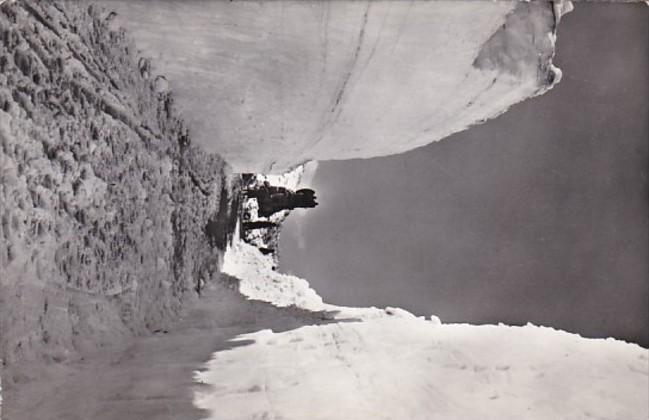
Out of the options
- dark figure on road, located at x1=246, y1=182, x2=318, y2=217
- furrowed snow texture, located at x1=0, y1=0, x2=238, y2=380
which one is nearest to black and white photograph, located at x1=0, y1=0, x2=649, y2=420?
furrowed snow texture, located at x1=0, y1=0, x2=238, y2=380

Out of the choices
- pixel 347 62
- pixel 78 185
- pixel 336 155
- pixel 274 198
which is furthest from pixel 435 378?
pixel 274 198

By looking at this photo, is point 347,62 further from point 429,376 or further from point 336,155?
point 336,155

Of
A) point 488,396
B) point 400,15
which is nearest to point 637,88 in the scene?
point 400,15

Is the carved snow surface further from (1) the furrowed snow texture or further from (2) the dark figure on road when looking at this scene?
(2) the dark figure on road

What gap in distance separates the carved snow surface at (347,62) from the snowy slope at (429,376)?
0.73 m

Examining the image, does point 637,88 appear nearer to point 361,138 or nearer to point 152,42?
point 361,138

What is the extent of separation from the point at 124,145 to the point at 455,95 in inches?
39.6

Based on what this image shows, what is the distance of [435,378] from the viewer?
4.17 ft

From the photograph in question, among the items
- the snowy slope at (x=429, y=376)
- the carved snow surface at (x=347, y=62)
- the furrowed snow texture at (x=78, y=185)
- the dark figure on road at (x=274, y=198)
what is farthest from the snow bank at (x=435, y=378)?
the dark figure on road at (x=274, y=198)

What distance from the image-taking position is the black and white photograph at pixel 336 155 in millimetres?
1100

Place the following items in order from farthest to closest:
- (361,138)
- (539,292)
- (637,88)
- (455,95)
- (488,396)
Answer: (361,138)
(539,292)
(455,95)
(637,88)
(488,396)

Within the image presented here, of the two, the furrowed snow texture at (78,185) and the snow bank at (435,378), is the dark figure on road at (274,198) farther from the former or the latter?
the snow bank at (435,378)

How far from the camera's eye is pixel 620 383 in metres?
1.18

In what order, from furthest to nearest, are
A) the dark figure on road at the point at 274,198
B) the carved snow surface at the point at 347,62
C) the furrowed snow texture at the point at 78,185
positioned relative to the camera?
the dark figure on road at the point at 274,198, the carved snow surface at the point at 347,62, the furrowed snow texture at the point at 78,185
